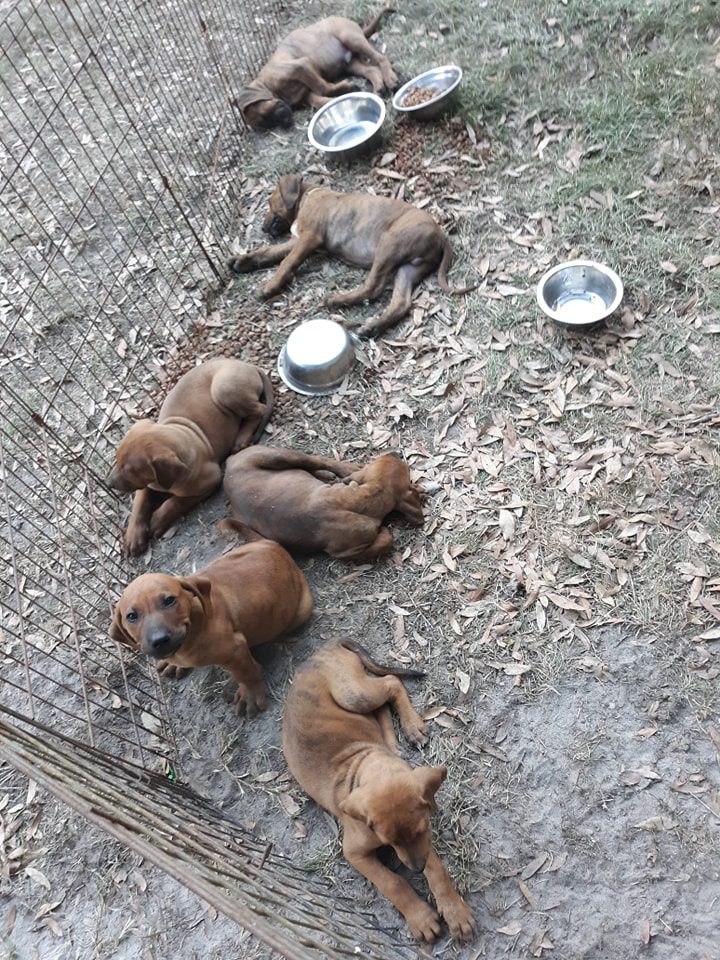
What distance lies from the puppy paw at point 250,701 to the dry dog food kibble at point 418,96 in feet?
19.5

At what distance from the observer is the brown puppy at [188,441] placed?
4.97 metres

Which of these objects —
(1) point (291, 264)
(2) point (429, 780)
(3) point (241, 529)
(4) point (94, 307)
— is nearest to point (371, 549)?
(3) point (241, 529)

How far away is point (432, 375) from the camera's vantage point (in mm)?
5734

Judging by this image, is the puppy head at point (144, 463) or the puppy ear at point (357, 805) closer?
the puppy ear at point (357, 805)

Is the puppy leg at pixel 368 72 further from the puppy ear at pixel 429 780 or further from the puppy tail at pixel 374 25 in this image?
the puppy ear at pixel 429 780

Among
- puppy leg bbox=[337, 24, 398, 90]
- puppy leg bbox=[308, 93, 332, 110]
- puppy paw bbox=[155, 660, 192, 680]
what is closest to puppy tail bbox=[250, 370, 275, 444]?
puppy paw bbox=[155, 660, 192, 680]

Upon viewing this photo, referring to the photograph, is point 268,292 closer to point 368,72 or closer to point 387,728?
point 368,72

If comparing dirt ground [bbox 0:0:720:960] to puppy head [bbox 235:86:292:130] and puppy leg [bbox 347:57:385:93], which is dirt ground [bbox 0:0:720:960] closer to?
puppy leg [bbox 347:57:385:93]

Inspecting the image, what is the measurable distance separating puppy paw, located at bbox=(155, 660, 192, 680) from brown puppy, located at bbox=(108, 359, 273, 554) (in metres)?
0.96

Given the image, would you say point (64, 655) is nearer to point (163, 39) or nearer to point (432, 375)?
point (432, 375)

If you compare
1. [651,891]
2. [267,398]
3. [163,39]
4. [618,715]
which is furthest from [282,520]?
[163,39]

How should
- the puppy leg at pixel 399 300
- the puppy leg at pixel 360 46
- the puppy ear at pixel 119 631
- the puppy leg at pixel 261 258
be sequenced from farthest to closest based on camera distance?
the puppy leg at pixel 360 46
the puppy leg at pixel 261 258
the puppy leg at pixel 399 300
the puppy ear at pixel 119 631

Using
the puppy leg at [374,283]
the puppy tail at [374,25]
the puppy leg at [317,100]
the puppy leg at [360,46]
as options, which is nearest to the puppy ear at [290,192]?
the puppy leg at [374,283]

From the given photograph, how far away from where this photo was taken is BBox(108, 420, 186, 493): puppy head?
4910mm
